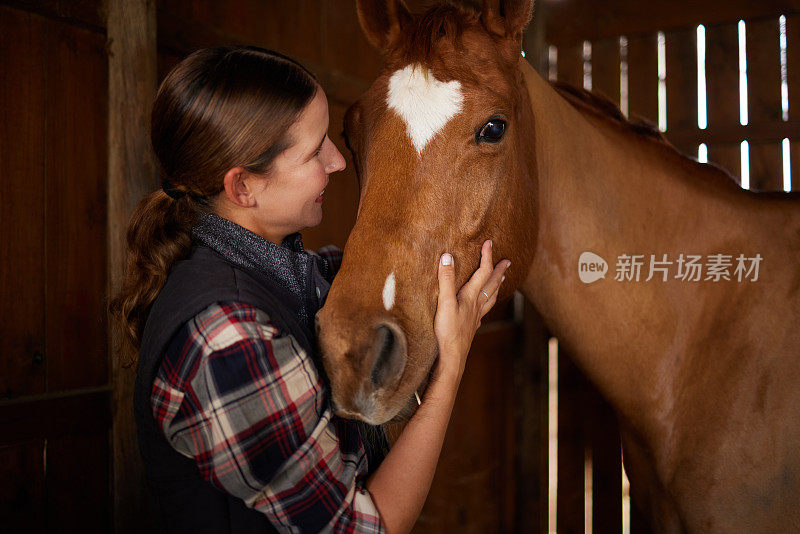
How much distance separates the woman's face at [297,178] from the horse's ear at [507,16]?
1.56 ft

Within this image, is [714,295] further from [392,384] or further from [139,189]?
[139,189]

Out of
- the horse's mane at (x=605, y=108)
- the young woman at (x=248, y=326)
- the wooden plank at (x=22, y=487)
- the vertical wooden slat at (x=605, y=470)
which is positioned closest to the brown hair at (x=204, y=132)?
the young woman at (x=248, y=326)

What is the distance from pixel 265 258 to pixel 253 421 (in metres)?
0.35

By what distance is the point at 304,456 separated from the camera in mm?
854

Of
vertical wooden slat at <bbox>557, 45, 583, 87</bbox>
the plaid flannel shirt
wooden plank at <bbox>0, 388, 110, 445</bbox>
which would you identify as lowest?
wooden plank at <bbox>0, 388, 110, 445</bbox>

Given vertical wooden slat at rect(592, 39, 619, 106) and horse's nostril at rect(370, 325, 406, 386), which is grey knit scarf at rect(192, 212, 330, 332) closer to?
horse's nostril at rect(370, 325, 406, 386)

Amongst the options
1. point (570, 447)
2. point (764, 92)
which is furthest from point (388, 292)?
point (570, 447)

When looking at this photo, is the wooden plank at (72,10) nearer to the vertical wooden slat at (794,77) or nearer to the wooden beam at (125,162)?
the wooden beam at (125,162)

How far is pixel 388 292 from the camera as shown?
105 cm

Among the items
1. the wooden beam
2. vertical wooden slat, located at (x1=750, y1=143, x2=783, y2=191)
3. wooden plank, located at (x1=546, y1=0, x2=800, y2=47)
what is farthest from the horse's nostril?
wooden plank, located at (x1=546, y1=0, x2=800, y2=47)

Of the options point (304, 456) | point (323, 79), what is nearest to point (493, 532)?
point (323, 79)

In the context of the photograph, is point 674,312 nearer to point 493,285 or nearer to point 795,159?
point 493,285

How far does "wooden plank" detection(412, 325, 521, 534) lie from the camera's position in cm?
301

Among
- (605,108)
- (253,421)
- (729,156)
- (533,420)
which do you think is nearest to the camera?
(253,421)
